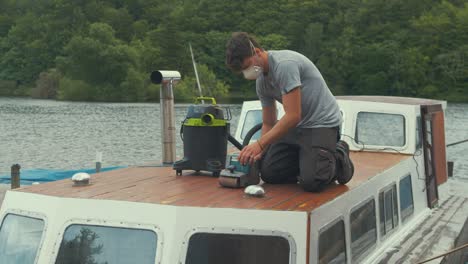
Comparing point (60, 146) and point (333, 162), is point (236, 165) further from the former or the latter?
point (60, 146)

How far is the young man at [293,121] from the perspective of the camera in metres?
5.48

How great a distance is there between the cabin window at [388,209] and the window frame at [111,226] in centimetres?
289

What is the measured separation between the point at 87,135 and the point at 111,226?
40250mm

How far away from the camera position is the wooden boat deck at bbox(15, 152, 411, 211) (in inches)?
203

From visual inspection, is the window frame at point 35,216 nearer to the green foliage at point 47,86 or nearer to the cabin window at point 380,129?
the cabin window at point 380,129

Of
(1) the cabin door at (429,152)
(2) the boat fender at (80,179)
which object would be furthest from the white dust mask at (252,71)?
(1) the cabin door at (429,152)

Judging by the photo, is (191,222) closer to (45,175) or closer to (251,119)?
(251,119)

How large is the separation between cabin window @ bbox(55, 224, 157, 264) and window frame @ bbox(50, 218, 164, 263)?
0.02m

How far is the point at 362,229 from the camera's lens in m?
6.41

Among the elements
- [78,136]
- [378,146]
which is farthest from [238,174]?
Result: [78,136]

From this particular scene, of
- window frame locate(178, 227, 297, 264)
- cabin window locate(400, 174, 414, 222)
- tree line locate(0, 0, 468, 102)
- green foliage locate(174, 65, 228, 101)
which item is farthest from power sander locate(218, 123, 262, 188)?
tree line locate(0, 0, 468, 102)

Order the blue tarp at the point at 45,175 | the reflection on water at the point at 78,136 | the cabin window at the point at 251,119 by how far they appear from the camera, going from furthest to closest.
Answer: the reflection on water at the point at 78,136 < the blue tarp at the point at 45,175 < the cabin window at the point at 251,119

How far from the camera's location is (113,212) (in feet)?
16.4

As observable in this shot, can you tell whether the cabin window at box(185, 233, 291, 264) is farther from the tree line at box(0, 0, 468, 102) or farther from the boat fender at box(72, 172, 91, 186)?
the tree line at box(0, 0, 468, 102)
